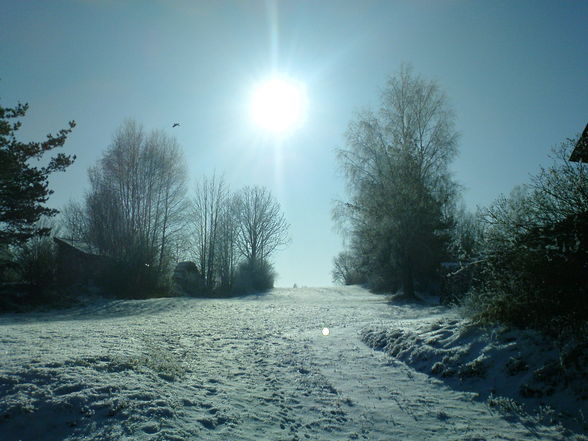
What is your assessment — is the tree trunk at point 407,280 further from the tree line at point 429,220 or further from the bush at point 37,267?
the bush at point 37,267

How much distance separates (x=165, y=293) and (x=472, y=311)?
19.2m

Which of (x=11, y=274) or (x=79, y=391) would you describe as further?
(x=11, y=274)

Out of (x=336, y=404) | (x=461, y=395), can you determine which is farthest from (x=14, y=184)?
(x=461, y=395)

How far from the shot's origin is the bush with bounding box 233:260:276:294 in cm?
3369

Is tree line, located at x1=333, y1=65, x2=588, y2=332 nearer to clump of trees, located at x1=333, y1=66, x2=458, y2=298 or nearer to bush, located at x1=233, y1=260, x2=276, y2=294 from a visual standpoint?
clump of trees, located at x1=333, y1=66, x2=458, y2=298

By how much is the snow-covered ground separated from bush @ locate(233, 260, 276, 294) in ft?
84.0

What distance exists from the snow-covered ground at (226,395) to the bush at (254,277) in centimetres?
2559

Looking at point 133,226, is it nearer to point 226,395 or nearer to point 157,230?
point 157,230

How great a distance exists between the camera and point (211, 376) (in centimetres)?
586

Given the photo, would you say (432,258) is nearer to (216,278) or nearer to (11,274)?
(216,278)

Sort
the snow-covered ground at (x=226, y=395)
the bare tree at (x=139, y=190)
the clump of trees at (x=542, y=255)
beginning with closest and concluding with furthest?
the snow-covered ground at (x=226, y=395) → the clump of trees at (x=542, y=255) → the bare tree at (x=139, y=190)

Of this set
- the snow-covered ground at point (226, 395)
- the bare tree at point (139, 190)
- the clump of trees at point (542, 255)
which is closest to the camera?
the snow-covered ground at point (226, 395)

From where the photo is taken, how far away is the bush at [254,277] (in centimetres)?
3369

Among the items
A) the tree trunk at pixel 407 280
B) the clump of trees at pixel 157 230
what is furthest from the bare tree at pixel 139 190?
the tree trunk at pixel 407 280
